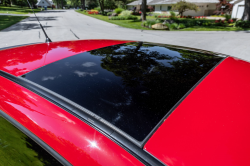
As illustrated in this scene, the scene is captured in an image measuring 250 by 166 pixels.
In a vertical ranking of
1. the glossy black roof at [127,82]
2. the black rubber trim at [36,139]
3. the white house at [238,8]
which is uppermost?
the white house at [238,8]

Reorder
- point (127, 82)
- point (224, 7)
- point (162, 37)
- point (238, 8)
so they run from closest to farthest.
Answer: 1. point (127, 82)
2. point (162, 37)
3. point (238, 8)
4. point (224, 7)

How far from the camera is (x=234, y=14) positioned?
3098cm

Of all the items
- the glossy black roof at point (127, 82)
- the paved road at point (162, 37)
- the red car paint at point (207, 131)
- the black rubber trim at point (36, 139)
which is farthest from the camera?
the paved road at point (162, 37)

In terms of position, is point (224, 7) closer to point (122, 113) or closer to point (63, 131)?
point (122, 113)

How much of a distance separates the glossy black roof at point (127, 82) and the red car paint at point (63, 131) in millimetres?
131

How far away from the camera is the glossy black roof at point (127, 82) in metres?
1.13

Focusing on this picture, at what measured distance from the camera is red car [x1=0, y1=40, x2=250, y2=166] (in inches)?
35.8

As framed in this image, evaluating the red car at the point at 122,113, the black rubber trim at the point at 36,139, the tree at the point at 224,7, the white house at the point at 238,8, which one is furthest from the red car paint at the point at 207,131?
the tree at the point at 224,7

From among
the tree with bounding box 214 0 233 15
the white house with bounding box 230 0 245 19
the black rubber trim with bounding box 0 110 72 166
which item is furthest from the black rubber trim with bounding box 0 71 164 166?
the tree with bounding box 214 0 233 15

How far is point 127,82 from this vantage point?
1475mm

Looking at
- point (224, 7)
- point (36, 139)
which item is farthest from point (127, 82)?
point (224, 7)

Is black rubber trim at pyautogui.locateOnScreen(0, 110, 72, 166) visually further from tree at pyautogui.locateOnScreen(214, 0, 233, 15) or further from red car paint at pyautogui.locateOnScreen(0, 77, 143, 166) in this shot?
tree at pyautogui.locateOnScreen(214, 0, 233, 15)

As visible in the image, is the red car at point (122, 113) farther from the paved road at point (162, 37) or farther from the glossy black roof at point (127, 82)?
the paved road at point (162, 37)

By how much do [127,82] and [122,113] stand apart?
15.5 inches
